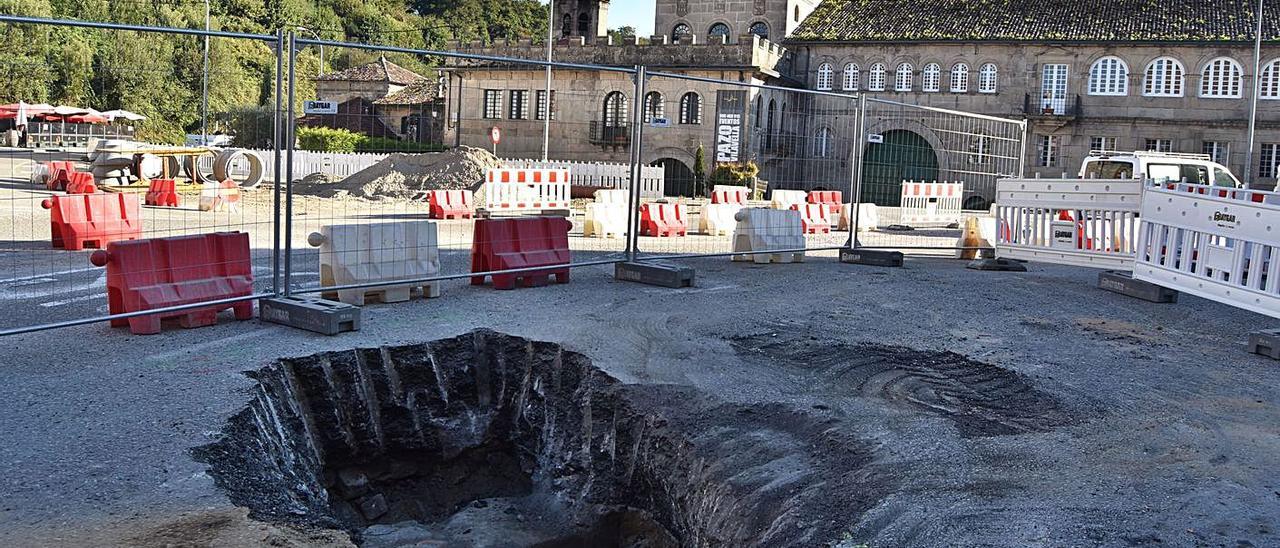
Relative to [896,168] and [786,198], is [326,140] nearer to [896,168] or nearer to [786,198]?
[896,168]

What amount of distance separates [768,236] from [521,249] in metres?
4.60

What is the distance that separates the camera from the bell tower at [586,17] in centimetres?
5706

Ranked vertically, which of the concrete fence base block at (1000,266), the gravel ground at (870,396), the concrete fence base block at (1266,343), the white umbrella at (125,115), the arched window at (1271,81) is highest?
the arched window at (1271,81)

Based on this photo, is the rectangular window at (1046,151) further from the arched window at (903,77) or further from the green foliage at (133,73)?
the green foliage at (133,73)

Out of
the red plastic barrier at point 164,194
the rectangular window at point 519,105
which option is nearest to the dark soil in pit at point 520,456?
the red plastic barrier at point 164,194

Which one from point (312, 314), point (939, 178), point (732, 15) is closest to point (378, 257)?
point (312, 314)

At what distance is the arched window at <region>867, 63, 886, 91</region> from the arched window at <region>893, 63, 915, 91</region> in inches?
21.6

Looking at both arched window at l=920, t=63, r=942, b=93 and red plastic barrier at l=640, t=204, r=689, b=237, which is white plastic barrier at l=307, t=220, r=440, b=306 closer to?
red plastic barrier at l=640, t=204, r=689, b=237

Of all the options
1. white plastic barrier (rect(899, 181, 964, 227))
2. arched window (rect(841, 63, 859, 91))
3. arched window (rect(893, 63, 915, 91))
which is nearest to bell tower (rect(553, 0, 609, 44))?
arched window (rect(841, 63, 859, 91))

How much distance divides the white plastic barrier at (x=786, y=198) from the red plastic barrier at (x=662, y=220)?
15.6 feet

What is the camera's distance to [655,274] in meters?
12.7

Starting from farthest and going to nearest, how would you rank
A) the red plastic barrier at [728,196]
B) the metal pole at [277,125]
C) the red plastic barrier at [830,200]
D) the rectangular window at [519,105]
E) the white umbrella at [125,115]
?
the rectangular window at [519,105] → the red plastic barrier at [728,196] → the red plastic barrier at [830,200] → the white umbrella at [125,115] → the metal pole at [277,125]

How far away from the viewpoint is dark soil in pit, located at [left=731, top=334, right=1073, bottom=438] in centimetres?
743

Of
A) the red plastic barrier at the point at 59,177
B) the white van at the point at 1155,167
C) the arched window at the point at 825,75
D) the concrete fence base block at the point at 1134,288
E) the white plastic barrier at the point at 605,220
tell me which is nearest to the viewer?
the concrete fence base block at the point at 1134,288
